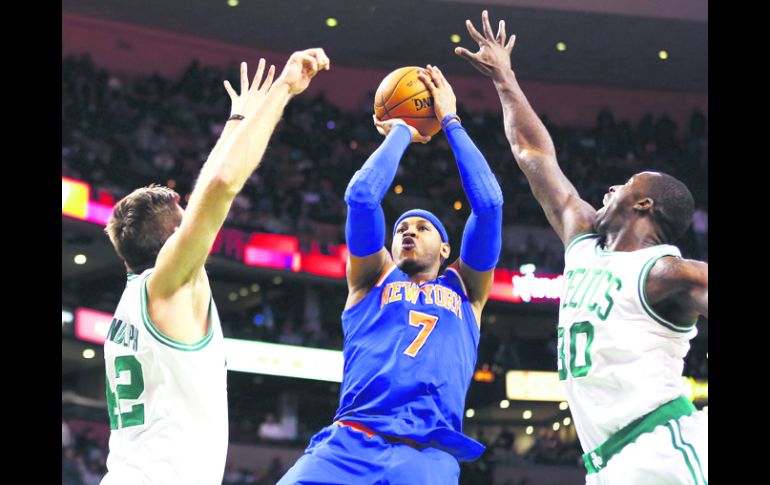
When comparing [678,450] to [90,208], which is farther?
[90,208]

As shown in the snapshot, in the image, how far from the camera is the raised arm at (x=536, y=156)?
4.79 metres

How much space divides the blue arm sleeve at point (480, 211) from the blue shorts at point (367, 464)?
1.13 meters

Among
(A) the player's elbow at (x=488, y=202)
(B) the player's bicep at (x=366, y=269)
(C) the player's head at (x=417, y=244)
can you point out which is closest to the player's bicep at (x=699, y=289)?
(A) the player's elbow at (x=488, y=202)

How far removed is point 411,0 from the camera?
17.2m

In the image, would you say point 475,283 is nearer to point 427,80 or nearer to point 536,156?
point 536,156

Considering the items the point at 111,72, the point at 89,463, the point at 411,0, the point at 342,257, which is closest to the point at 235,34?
the point at 111,72

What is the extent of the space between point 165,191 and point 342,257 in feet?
42.8

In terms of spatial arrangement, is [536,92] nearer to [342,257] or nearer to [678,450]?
[342,257]

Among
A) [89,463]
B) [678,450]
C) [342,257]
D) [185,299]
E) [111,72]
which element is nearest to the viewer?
[185,299]

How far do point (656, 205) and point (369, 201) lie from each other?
4.73 feet

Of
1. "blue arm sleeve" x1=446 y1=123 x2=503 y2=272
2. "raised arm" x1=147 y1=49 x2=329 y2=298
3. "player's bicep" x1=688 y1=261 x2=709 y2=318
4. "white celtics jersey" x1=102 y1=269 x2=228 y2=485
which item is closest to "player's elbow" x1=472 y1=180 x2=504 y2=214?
"blue arm sleeve" x1=446 y1=123 x2=503 y2=272

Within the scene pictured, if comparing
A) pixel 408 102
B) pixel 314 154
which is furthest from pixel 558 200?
pixel 314 154

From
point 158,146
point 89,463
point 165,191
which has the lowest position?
point 89,463

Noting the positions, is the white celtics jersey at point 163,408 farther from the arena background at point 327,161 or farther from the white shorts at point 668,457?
the arena background at point 327,161
